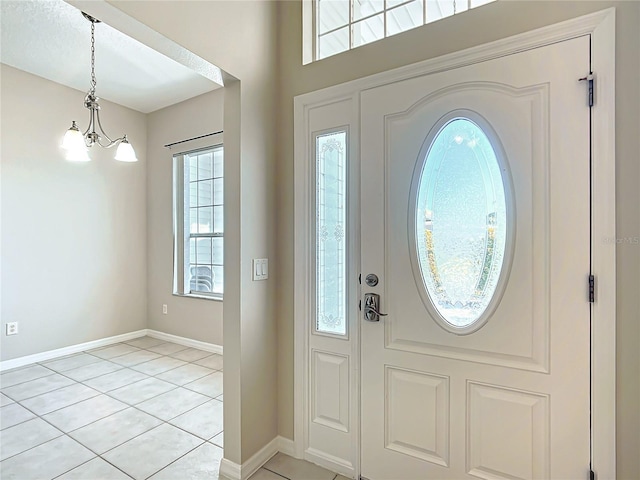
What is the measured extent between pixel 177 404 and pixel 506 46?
3.15 metres

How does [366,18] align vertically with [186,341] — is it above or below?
above

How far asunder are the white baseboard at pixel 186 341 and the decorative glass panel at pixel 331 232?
8.02 ft

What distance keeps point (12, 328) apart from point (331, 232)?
3.64m

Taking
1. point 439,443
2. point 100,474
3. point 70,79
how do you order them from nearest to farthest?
point 439,443 < point 100,474 < point 70,79

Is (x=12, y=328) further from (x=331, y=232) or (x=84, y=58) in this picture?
(x=331, y=232)

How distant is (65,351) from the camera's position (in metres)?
3.76

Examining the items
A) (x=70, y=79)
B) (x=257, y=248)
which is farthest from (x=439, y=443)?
(x=70, y=79)

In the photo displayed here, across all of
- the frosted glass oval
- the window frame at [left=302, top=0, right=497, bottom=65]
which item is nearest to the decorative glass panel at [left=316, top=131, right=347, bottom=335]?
the frosted glass oval

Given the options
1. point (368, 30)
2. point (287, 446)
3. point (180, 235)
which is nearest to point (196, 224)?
point (180, 235)

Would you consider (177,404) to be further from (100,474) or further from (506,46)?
(506,46)

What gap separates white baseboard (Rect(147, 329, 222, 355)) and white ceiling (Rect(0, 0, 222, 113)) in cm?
288

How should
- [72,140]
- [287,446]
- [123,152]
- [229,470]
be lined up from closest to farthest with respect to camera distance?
1. [229,470]
2. [287,446]
3. [72,140]
4. [123,152]

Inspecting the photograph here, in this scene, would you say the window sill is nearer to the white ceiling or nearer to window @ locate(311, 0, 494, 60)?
the white ceiling

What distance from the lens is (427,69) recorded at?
1582 millimetres
